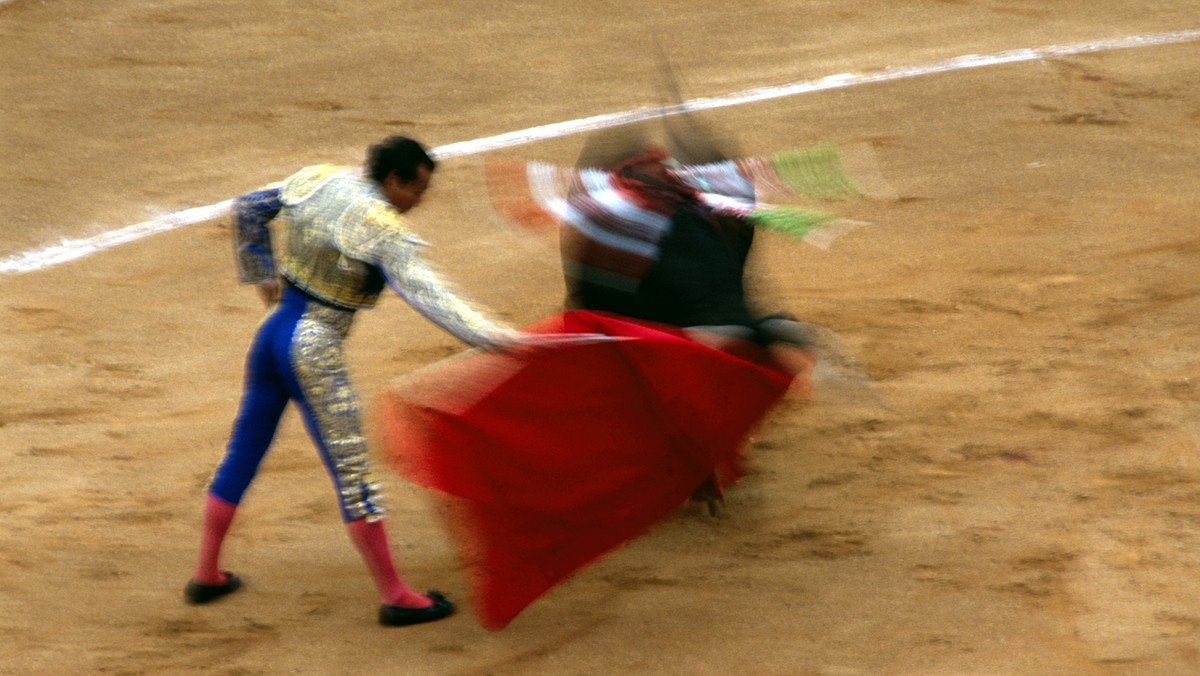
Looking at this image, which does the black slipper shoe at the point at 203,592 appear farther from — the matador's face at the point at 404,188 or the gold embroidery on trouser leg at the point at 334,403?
the matador's face at the point at 404,188

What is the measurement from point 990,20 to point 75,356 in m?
5.93

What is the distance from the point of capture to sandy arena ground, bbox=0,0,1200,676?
3645 mm

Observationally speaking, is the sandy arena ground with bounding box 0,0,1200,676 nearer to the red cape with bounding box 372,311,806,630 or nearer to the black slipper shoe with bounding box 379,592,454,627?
the black slipper shoe with bounding box 379,592,454,627

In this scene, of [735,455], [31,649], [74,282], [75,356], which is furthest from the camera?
[74,282]

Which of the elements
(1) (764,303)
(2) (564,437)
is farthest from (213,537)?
(1) (764,303)

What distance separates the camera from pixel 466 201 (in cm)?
671

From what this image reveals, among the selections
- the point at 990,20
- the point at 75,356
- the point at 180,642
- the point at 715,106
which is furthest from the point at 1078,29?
the point at 180,642

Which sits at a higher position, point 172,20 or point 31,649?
point 172,20

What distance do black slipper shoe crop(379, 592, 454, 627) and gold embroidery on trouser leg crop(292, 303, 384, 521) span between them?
29 cm

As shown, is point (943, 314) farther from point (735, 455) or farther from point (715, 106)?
point (715, 106)

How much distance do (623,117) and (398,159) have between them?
4177 millimetres

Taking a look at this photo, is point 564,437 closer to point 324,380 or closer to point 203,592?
point 324,380

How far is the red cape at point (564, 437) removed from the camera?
3.59 metres

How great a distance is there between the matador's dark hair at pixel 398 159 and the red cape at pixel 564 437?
0.53m
